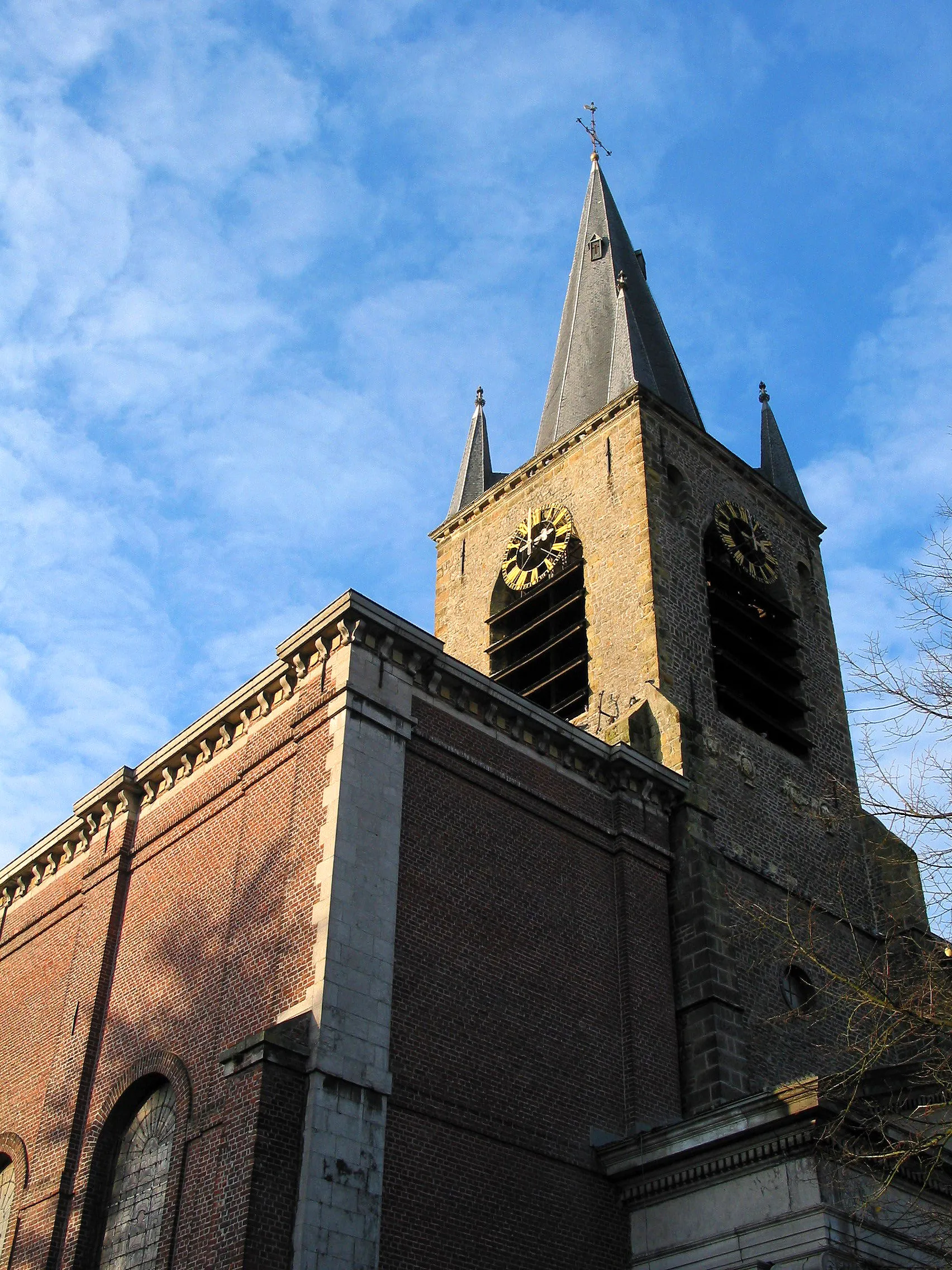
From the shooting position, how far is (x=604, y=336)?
3225cm

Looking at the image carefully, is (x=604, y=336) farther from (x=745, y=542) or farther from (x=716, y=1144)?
(x=716, y=1144)

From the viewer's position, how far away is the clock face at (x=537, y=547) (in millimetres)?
27344

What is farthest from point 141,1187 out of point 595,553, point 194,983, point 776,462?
point 776,462

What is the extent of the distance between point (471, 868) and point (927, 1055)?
5.96 meters

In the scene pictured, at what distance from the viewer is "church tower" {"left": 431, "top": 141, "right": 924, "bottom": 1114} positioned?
2041cm

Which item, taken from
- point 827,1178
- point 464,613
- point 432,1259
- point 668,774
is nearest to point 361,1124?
point 432,1259

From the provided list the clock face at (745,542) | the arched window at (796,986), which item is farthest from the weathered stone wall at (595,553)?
the arched window at (796,986)

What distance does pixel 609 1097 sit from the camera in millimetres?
17984

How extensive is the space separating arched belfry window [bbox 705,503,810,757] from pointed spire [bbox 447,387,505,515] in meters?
5.82

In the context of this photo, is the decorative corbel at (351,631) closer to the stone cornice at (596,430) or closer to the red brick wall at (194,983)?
the red brick wall at (194,983)

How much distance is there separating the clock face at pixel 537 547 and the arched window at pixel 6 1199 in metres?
13.9

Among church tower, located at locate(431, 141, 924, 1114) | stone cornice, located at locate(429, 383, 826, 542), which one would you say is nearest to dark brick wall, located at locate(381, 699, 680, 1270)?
church tower, located at locate(431, 141, 924, 1114)

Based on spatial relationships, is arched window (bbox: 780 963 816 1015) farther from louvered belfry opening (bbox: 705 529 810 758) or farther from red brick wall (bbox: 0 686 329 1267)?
red brick wall (bbox: 0 686 329 1267)

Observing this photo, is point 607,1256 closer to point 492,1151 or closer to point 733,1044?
point 492,1151
